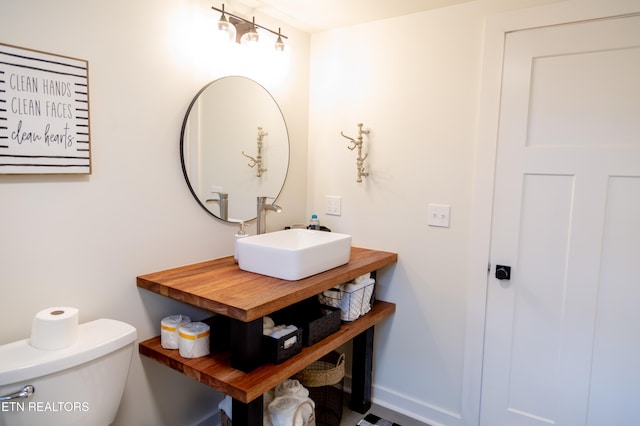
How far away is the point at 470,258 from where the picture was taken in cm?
202

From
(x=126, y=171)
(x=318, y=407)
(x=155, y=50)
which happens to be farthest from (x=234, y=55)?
(x=318, y=407)

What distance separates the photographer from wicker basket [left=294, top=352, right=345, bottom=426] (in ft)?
6.59

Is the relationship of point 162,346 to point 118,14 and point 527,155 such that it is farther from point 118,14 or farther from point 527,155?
point 527,155

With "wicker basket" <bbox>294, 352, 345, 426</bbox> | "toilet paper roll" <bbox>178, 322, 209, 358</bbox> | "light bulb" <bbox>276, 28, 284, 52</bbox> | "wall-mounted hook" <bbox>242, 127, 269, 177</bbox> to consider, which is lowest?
"wicker basket" <bbox>294, 352, 345, 426</bbox>

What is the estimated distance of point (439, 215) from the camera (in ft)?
6.89

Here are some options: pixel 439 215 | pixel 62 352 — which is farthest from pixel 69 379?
pixel 439 215

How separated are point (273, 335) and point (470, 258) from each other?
108 cm

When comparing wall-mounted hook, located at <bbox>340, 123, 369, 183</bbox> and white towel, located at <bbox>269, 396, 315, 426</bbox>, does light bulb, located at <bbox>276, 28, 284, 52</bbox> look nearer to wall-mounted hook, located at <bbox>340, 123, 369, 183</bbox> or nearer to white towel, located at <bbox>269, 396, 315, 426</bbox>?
wall-mounted hook, located at <bbox>340, 123, 369, 183</bbox>

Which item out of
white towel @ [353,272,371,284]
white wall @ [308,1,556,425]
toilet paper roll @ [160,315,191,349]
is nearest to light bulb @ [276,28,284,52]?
white wall @ [308,1,556,425]

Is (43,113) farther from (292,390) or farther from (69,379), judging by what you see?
(292,390)

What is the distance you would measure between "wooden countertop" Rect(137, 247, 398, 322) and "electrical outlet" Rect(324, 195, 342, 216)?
1.71 feet

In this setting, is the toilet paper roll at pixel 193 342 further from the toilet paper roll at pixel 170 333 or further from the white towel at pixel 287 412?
the white towel at pixel 287 412

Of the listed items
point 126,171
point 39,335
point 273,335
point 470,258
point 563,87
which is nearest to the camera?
point 39,335

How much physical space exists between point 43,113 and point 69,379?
877 mm
